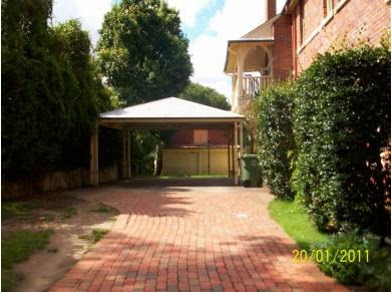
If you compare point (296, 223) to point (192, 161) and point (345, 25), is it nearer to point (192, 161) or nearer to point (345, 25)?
point (345, 25)

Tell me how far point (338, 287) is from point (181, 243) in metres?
3.03

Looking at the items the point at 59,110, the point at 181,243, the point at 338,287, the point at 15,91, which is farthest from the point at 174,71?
the point at 338,287

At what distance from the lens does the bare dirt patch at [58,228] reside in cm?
629

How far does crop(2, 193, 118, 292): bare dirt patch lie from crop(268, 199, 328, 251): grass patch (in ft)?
10.8

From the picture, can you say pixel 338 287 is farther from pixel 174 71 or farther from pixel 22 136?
pixel 174 71

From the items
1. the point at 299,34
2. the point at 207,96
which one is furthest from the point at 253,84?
the point at 207,96

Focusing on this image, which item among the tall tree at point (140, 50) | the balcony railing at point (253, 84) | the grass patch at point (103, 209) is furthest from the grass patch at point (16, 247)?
the tall tree at point (140, 50)

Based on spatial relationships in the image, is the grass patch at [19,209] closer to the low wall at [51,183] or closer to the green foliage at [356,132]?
the low wall at [51,183]

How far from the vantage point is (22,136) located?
519 inches

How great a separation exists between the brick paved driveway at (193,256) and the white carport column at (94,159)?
7.41m

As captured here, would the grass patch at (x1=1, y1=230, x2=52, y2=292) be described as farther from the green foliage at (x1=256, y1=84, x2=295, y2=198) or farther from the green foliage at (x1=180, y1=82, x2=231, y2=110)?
the green foliage at (x1=180, y1=82, x2=231, y2=110)

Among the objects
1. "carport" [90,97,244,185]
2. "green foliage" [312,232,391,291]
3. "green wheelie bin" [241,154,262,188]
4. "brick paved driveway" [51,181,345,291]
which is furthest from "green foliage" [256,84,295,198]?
"green foliage" [312,232,391,291]

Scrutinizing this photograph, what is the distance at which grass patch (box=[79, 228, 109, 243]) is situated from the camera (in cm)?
836

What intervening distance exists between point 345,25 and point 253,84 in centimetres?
1028
